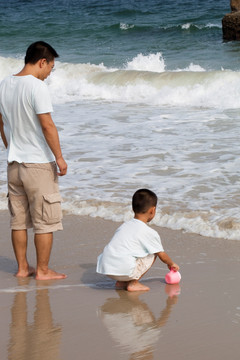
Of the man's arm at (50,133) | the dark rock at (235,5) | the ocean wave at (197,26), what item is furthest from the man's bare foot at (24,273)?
the ocean wave at (197,26)

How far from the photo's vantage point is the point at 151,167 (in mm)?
7609

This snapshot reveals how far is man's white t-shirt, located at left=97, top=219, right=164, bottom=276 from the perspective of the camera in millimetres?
4109

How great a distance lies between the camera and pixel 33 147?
4.19 metres

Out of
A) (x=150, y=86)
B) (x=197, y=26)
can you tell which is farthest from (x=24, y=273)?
(x=197, y=26)

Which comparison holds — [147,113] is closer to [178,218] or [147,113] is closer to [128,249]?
[178,218]

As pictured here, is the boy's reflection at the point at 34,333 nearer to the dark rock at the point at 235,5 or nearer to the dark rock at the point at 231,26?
the dark rock at the point at 231,26

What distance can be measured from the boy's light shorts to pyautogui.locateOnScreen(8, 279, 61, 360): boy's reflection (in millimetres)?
475

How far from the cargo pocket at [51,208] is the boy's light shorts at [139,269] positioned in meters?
0.53

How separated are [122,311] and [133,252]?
17.7 inches

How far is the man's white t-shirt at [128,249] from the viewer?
4109 mm

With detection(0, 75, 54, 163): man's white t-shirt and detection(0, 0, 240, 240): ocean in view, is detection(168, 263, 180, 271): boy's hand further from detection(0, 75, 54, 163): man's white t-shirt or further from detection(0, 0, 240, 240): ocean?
detection(0, 0, 240, 240): ocean

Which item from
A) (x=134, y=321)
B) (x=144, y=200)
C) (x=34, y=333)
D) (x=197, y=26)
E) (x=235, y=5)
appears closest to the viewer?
(x=34, y=333)

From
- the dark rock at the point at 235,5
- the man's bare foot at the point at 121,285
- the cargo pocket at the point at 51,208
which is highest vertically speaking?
the dark rock at the point at 235,5

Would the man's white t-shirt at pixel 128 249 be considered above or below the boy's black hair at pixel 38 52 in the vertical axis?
below
